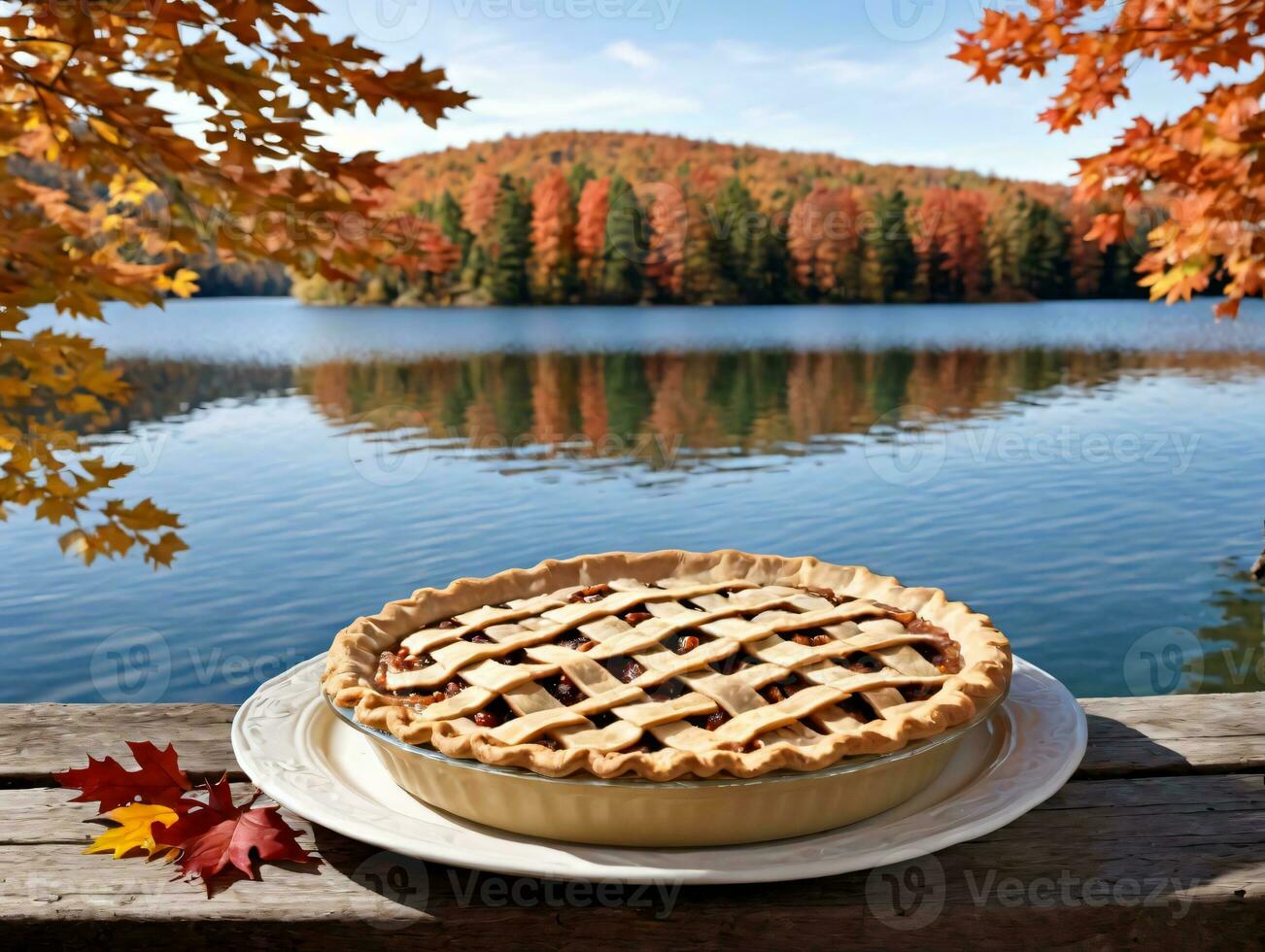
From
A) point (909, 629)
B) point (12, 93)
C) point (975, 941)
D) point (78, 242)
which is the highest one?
point (12, 93)

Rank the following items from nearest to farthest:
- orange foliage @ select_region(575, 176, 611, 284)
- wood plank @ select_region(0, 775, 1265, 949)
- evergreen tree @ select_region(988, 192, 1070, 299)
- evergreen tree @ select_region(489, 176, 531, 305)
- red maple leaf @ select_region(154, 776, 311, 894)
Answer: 1. wood plank @ select_region(0, 775, 1265, 949)
2. red maple leaf @ select_region(154, 776, 311, 894)
3. evergreen tree @ select_region(489, 176, 531, 305)
4. orange foliage @ select_region(575, 176, 611, 284)
5. evergreen tree @ select_region(988, 192, 1070, 299)

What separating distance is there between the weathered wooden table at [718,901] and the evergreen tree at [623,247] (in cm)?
4788

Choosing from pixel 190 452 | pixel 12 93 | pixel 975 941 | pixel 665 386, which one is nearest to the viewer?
pixel 975 941

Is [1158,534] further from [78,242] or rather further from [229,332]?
[229,332]

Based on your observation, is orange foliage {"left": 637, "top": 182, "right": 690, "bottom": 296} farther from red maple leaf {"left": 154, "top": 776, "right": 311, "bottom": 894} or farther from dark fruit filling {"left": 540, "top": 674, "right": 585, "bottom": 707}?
red maple leaf {"left": 154, "top": 776, "right": 311, "bottom": 894}

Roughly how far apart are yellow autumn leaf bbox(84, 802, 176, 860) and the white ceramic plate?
15cm

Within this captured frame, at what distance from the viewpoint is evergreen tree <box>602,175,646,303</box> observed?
1886 inches

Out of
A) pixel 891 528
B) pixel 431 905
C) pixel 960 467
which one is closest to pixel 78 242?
pixel 431 905

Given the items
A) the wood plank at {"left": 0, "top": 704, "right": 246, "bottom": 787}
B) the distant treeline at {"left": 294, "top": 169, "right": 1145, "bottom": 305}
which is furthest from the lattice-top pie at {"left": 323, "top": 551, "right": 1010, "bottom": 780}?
the distant treeline at {"left": 294, "top": 169, "right": 1145, "bottom": 305}

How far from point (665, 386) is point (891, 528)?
13.2 metres

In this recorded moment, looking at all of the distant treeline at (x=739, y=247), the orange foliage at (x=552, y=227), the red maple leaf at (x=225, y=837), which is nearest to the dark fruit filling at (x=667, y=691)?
the red maple leaf at (x=225, y=837)

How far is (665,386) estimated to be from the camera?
21875 mm

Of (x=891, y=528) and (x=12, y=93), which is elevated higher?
(x=12, y=93)

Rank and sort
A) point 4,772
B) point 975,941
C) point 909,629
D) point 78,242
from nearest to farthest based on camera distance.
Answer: point 975,941 → point 4,772 → point 909,629 → point 78,242
